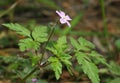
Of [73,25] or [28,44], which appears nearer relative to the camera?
[28,44]

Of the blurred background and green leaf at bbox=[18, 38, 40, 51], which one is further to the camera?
the blurred background

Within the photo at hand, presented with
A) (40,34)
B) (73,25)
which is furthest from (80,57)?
(73,25)

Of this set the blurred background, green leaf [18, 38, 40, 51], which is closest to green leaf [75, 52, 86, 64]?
green leaf [18, 38, 40, 51]

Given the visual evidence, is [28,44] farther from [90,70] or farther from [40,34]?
[90,70]

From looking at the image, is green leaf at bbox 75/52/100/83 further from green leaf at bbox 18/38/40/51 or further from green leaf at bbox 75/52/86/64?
green leaf at bbox 18/38/40/51

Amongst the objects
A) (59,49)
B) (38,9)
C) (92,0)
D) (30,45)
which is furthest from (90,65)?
(92,0)

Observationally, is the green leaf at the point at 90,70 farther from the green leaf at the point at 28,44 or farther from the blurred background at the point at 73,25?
the blurred background at the point at 73,25

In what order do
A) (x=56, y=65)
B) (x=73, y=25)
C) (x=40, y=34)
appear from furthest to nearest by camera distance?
(x=73, y=25) → (x=40, y=34) → (x=56, y=65)

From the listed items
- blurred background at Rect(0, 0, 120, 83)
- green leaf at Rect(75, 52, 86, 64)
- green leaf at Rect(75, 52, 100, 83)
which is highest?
green leaf at Rect(75, 52, 86, 64)

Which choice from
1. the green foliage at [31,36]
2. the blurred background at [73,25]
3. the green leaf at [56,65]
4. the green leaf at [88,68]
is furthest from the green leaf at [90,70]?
the blurred background at [73,25]
